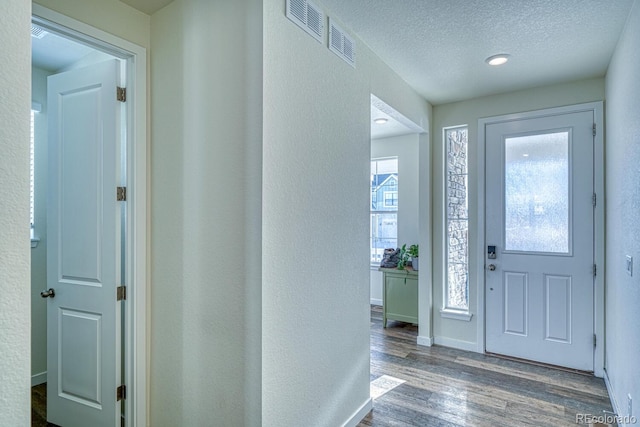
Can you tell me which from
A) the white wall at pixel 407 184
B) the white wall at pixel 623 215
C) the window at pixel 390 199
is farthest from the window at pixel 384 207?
the white wall at pixel 623 215

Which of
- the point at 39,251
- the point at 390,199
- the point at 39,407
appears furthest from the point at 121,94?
the point at 390,199

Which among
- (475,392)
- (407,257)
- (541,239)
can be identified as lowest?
(475,392)

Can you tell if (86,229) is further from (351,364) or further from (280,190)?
(351,364)

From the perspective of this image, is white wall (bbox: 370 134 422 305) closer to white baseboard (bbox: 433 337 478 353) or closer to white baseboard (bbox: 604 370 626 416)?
white baseboard (bbox: 433 337 478 353)

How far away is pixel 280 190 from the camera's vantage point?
1.74m

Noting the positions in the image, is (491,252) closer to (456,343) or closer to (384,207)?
(456,343)

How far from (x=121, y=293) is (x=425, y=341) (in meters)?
3.01

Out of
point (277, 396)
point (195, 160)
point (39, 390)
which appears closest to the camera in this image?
point (277, 396)

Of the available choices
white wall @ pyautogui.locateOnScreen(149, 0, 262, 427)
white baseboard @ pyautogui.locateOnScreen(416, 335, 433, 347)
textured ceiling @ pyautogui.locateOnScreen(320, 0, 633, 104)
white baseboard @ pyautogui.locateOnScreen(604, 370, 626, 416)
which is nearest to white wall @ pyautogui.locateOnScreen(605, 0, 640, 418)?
white baseboard @ pyautogui.locateOnScreen(604, 370, 626, 416)

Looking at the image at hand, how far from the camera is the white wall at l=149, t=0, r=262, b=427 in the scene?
1.68 m

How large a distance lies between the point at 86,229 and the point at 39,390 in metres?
1.60

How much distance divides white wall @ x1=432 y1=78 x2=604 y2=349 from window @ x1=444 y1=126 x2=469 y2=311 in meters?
0.08

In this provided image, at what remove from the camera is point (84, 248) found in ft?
7.11

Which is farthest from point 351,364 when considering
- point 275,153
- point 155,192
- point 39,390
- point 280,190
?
point 39,390
